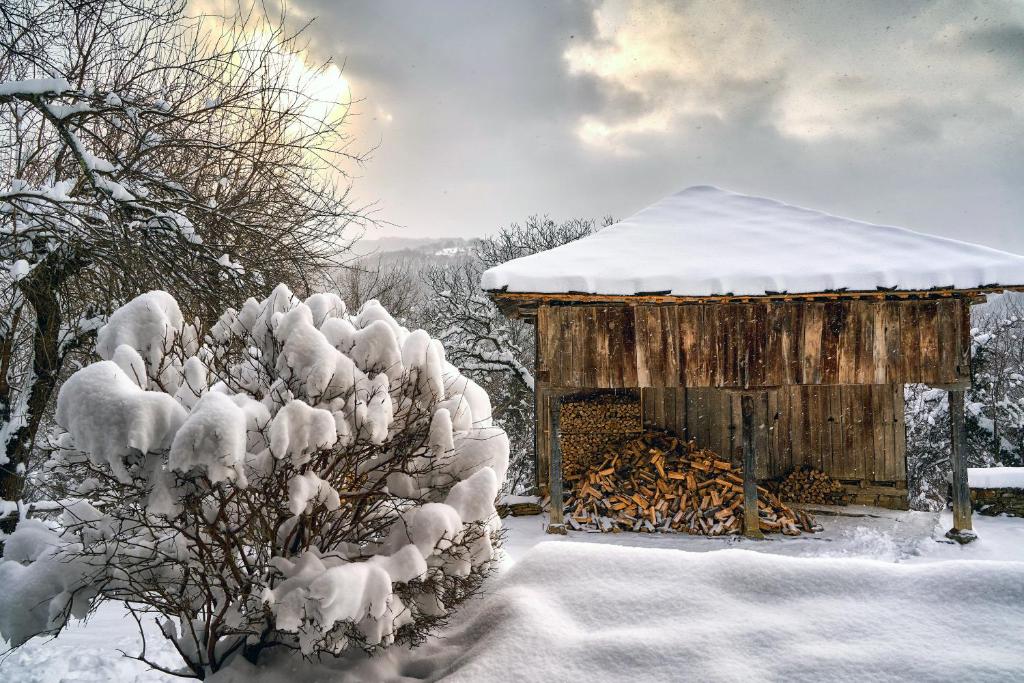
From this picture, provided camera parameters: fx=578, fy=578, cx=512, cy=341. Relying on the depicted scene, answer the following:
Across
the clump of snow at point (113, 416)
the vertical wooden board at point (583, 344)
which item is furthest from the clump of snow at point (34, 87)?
the vertical wooden board at point (583, 344)

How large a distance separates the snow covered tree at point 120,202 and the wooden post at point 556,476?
14.7 ft

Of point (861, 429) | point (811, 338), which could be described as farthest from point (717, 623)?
point (861, 429)

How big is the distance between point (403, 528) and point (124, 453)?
151 cm

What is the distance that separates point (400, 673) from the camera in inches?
141

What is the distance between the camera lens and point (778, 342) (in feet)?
30.0

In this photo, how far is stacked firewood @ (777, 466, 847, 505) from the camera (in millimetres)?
11500

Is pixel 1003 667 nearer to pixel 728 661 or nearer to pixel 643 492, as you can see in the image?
pixel 728 661

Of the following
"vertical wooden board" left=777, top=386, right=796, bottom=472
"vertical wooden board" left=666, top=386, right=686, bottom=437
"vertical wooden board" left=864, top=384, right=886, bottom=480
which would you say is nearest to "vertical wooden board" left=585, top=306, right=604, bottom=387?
"vertical wooden board" left=666, top=386, right=686, bottom=437

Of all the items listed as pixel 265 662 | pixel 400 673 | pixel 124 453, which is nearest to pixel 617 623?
pixel 400 673

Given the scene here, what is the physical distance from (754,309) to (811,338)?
1.00 m

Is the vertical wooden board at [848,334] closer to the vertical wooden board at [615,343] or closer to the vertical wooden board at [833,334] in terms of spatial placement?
the vertical wooden board at [833,334]

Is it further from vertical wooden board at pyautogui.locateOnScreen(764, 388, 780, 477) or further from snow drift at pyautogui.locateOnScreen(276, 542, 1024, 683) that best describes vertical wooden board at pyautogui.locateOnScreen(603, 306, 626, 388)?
snow drift at pyautogui.locateOnScreen(276, 542, 1024, 683)

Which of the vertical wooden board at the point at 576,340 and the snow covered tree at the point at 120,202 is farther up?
the snow covered tree at the point at 120,202

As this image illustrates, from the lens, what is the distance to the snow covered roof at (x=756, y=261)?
8352 millimetres
